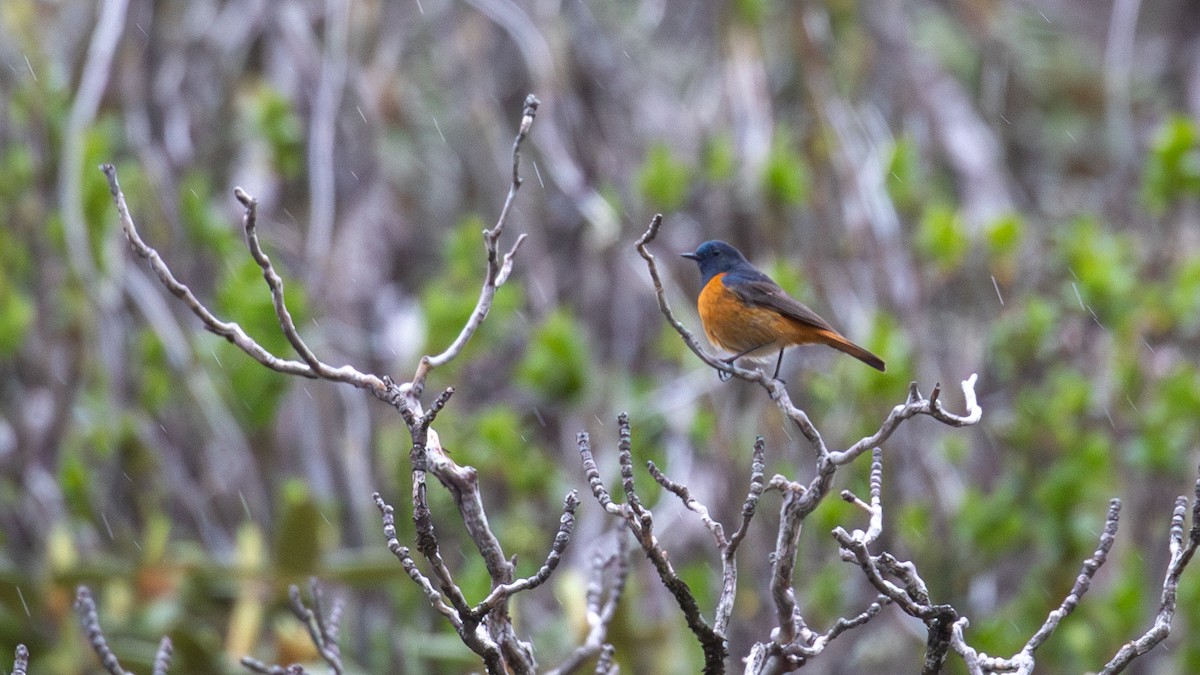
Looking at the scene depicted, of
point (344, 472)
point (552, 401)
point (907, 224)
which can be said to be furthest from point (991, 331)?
point (344, 472)

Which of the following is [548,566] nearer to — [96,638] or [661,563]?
[661,563]

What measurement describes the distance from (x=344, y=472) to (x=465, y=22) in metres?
2.42

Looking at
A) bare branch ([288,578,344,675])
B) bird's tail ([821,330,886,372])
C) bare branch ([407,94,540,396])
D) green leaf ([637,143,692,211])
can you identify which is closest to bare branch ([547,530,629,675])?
bare branch ([288,578,344,675])

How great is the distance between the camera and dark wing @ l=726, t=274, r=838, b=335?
14.1 ft

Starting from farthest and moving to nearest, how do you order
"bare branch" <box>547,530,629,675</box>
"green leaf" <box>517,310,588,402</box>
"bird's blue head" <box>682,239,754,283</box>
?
1. "green leaf" <box>517,310,588,402</box>
2. "bird's blue head" <box>682,239,754,283</box>
3. "bare branch" <box>547,530,629,675</box>

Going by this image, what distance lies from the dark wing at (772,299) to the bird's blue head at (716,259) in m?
0.15

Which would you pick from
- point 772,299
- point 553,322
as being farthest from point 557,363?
point 772,299

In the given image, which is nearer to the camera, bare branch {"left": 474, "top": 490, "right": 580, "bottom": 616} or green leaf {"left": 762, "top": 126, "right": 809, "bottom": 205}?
bare branch {"left": 474, "top": 490, "right": 580, "bottom": 616}

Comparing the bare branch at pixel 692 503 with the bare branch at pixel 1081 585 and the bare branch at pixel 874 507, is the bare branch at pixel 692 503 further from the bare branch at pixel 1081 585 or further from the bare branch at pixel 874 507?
the bare branch at pixel 1081 585

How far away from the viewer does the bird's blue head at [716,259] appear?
4.66 meters

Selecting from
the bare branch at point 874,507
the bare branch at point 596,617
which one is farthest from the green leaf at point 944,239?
the bare branch at point 874,507

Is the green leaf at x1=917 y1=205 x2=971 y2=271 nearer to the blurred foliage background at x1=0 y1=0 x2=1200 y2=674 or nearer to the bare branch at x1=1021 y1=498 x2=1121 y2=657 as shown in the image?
the blurred foliage background at x1=0 y1=0 x2=1200 y2=674

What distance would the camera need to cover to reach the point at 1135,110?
757 cm

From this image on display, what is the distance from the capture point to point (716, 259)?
4.71 meters
